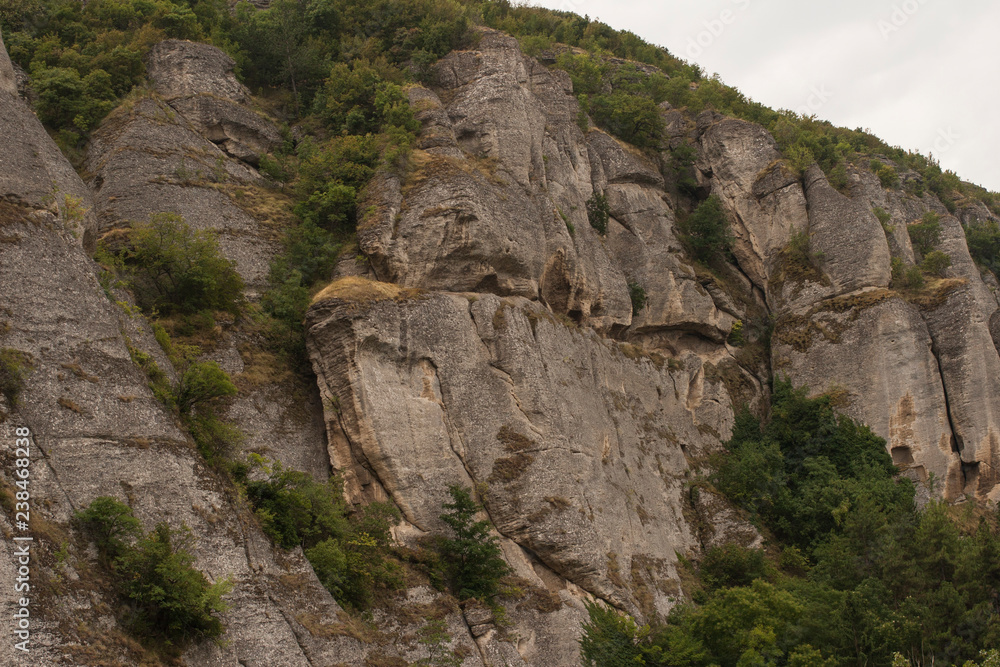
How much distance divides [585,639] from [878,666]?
8.06 metres

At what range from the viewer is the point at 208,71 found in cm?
3781

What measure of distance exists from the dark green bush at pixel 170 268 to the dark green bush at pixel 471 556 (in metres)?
10.3

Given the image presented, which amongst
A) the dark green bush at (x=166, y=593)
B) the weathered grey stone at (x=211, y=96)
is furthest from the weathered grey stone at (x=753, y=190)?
the dark green bush at (x=166, y=593)

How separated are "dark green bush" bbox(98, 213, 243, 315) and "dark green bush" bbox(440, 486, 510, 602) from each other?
10297 mm

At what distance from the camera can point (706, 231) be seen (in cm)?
4581

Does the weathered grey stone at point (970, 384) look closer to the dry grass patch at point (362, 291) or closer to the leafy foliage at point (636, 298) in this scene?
the leafy foliage at point (636, 298)

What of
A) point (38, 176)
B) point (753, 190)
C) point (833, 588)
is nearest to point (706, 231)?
point (753, 190)

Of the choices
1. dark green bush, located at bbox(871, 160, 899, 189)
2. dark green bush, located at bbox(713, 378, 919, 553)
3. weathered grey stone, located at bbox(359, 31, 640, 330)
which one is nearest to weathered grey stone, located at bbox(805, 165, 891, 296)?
dark green bush, located at bbox(713, 378, 919, 553)

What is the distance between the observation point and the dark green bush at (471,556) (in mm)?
24922

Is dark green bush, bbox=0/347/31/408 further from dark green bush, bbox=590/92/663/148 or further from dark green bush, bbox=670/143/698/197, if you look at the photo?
dark green bush, bbox=670/143/698/197

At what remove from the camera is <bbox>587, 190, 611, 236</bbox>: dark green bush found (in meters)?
42.3

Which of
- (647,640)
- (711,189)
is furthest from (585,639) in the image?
(711,189)

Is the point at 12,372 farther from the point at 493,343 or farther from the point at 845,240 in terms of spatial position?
the point at 845,240

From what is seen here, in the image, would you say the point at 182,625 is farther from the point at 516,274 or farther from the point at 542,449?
the point at 516,274
